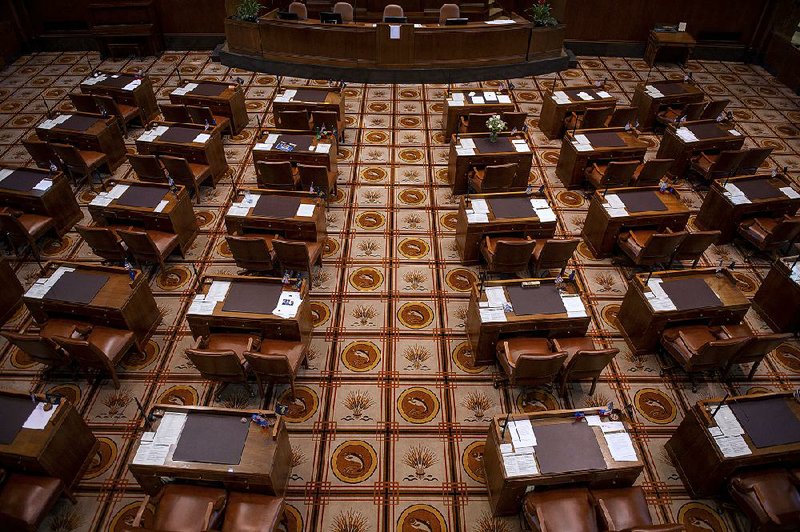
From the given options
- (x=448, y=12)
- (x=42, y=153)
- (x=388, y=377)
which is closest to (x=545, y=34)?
(x=448, y=12)

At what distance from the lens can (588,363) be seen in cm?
487

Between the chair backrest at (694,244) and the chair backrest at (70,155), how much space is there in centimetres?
848

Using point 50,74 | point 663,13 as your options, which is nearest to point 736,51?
point 663,13

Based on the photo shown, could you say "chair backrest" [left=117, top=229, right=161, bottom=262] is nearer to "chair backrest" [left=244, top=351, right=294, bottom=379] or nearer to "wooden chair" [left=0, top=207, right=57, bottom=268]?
"wooden chair" [left=0, top=207, right=57, bottom=268]

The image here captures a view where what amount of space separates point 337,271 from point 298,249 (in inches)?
34.9

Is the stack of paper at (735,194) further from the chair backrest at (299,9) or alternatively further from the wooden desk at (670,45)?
the chair backrest at (299,9)

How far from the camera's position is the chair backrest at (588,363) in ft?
15.4

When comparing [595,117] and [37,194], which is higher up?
[595,117]

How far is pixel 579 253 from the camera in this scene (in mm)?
7035

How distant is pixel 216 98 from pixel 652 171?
286 inches

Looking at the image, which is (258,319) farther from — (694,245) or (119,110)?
(119,110)

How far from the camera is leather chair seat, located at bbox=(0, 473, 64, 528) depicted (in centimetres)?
395

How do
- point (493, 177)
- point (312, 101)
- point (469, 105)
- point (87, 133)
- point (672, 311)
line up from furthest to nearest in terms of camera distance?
point (312, 101) < point (469, 105) < point (87, 133) < point (493, 177) < point (672, 311)

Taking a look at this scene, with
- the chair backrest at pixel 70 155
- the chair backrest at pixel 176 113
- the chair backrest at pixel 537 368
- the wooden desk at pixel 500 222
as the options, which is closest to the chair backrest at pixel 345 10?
the chair backrest at pixel 176 113
